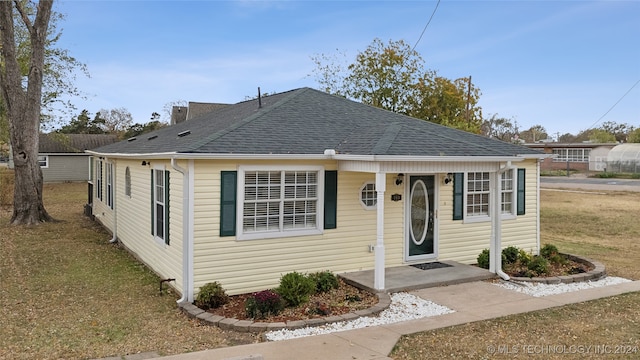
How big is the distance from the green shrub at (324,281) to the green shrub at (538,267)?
375 centimetres

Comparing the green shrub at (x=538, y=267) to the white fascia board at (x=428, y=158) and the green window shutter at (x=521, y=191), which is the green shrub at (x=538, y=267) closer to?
the green window shutter at (x=521, y=191)

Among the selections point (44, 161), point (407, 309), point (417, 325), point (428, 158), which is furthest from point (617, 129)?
point (417, 325)

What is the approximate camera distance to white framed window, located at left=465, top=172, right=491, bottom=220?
9844mm

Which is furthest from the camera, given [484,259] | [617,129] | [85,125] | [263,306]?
[617,129]

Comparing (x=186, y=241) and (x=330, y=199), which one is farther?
(x=330, y=199)

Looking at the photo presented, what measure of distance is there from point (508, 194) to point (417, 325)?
17.8 ft

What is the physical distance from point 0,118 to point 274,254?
26115 mm

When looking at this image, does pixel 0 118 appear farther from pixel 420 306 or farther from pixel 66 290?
pixel 420 306

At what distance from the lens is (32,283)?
8.28m

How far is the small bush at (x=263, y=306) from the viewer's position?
20.7ft

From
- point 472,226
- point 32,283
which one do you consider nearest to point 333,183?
point 472,226

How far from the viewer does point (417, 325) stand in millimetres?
6059

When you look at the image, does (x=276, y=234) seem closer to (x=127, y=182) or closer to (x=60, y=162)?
(x=127, y=182)

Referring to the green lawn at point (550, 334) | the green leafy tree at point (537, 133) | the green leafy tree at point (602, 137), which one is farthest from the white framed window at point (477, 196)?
the green leafy tree at point (537, 133)
